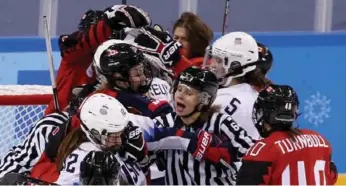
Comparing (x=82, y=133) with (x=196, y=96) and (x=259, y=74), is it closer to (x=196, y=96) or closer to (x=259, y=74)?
(x=196, y=96)

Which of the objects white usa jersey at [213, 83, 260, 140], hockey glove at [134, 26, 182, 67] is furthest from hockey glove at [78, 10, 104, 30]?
white usa jersey at [213, 83, 260, 140]

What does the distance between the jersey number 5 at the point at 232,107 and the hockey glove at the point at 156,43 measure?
32 centimetres

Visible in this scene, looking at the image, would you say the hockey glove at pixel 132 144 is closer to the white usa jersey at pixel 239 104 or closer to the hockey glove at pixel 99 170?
the hockey glove at pixel 99 170

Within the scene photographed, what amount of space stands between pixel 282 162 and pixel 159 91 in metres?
0.85

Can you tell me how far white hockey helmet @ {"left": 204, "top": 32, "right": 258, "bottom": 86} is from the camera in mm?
3545

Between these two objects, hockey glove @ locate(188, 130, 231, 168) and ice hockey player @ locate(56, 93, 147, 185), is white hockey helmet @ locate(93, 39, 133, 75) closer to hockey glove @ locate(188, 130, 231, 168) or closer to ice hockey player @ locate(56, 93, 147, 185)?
ice hockey player @ locate(56, 93, 147, 185)

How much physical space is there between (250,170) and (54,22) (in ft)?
10.2

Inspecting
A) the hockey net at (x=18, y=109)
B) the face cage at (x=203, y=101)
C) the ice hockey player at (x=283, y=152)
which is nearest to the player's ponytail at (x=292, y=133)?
the ice hockey player at (x=283, y=152)

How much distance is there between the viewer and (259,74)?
3607 millimetres

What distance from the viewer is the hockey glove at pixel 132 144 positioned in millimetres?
3027

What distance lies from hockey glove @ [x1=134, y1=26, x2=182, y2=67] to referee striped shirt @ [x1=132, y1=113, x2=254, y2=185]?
445 millimetres

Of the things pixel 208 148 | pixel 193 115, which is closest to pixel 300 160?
pixel 208 148

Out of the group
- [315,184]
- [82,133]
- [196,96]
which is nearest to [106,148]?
[82,133]

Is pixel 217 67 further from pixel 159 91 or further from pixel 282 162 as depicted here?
pixel 282 162
